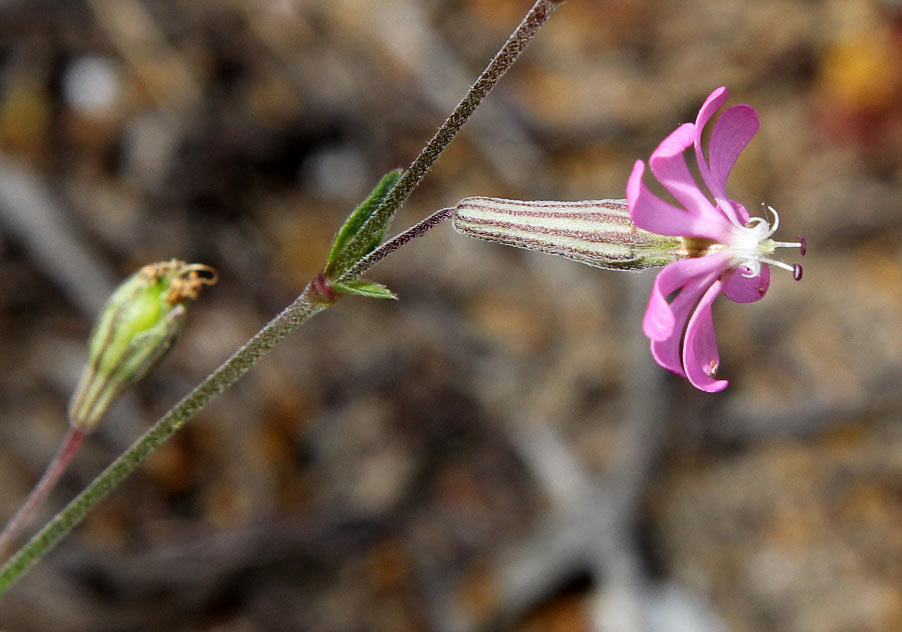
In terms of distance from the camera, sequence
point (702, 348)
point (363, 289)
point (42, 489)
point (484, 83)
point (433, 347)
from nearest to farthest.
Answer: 1. point (484, 83)
2. point (363, 289)
3. point (702, 348)
4. point (42, 489)
5. point (433, 347)

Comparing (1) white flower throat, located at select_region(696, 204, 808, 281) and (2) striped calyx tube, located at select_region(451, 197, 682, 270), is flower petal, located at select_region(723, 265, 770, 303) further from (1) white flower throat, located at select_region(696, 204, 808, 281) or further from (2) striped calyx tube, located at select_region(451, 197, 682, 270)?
(2) striped calyx tube, located at select_region(451, 197, 682, 270)

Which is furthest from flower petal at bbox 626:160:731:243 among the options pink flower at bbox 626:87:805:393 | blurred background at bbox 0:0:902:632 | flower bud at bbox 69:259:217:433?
blurred background at bbox 0:0:902:632

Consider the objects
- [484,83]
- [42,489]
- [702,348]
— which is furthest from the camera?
[42,489]

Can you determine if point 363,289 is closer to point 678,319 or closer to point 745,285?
point 678,319

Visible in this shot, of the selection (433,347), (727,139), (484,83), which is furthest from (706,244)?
(433,347)

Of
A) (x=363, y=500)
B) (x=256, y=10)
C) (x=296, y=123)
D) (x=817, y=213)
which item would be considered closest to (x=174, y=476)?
(x=363, y=500)

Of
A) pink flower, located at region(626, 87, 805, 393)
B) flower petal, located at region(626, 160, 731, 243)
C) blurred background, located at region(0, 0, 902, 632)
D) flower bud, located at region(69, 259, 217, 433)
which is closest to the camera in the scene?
flower petal, located at region(626, 160, 731, 243)
